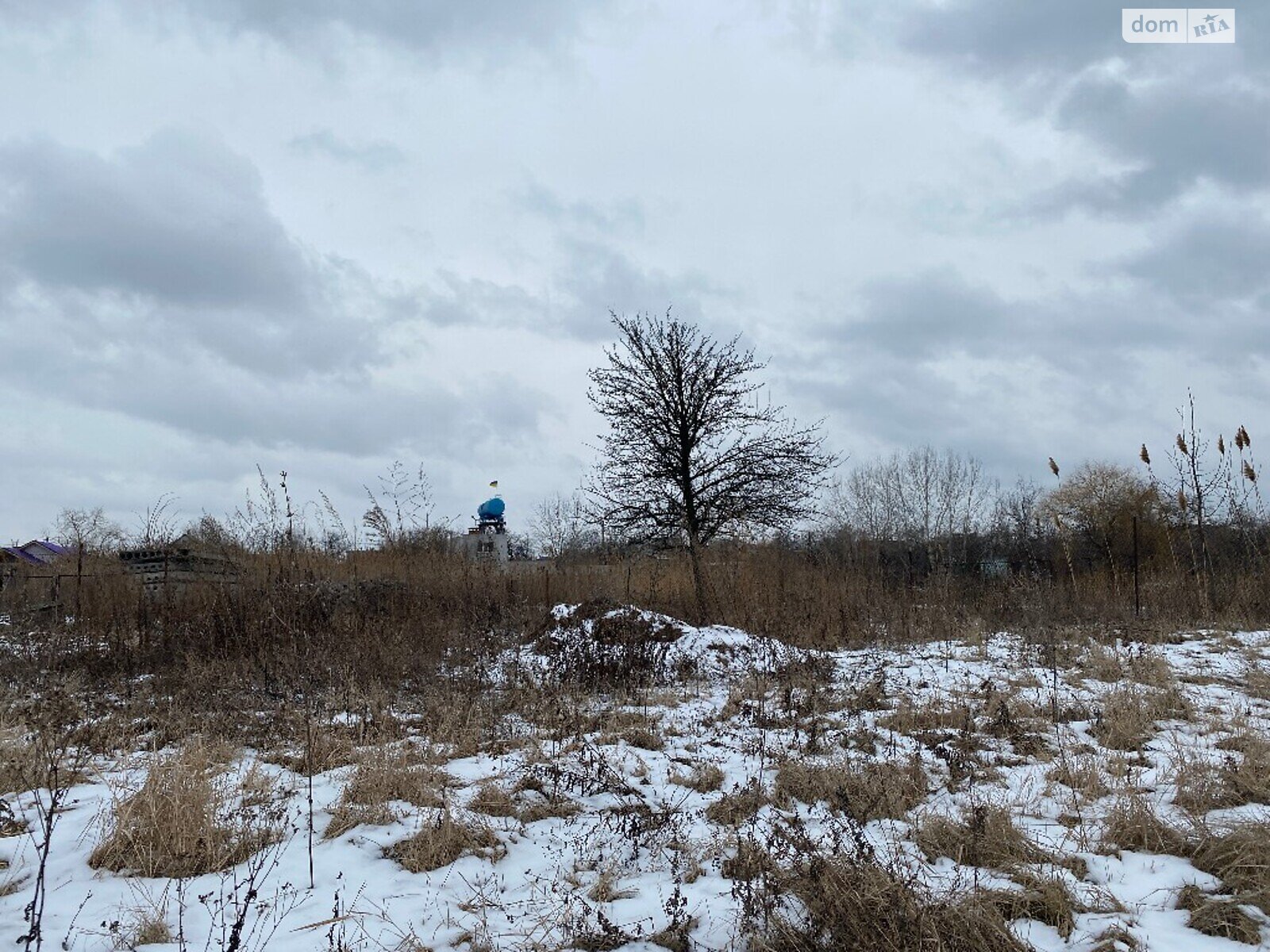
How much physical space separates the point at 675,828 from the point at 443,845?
1172mm

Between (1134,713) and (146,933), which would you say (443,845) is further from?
(1134,713)

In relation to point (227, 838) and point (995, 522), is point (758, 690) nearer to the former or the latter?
point (227, 838)

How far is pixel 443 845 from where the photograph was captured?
3.89 metres

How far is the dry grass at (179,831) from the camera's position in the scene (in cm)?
371

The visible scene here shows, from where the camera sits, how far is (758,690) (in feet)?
23.8

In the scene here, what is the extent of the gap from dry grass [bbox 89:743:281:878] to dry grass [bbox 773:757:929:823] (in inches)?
113

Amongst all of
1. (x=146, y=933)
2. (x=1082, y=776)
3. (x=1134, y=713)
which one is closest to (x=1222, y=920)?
(x=1082, y=776)

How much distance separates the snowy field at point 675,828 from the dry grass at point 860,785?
2cm

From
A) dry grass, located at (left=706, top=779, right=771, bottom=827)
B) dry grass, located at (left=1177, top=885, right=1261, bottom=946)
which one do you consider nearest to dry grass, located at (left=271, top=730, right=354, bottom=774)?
dry grass, located at (left=706, top=779, right=771, bottom=827)

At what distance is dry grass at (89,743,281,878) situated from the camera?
3705 mm

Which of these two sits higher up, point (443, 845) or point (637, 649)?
point (637, 649)

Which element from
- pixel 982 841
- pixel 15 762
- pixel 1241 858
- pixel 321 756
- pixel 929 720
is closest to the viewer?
pixel 1241 858

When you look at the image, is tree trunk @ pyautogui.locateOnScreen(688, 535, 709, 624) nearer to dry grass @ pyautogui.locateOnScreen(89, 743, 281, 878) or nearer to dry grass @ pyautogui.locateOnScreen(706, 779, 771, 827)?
dry grass @ pyautogui.locateOnScreen(706, 779, 771, 827)

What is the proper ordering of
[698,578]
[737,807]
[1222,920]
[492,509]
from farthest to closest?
[492,509] → [698,578] → [737,807] → [1222,920]
